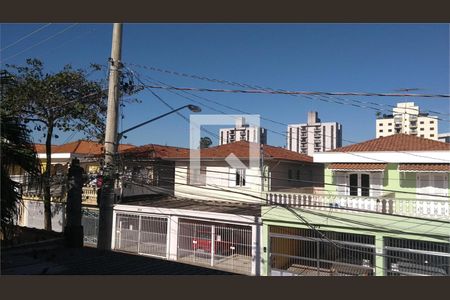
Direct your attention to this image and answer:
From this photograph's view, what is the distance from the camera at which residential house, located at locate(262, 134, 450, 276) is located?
1214 centimetres

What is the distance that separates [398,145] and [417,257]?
480 cm

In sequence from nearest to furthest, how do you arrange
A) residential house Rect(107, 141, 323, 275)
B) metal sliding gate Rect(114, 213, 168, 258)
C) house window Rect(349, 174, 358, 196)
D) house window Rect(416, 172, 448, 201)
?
house window Rect(416, 172, 448, 201), residential house Rect(107, 141, 323, 275), house window Rect(349, 174, 358, 196), metal sliding gate Rect(114, 213, 168, 258)

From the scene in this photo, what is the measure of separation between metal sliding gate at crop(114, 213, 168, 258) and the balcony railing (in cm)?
584

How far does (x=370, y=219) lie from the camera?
13.0 m

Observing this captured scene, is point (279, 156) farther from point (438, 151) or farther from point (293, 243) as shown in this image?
point (438, 151)

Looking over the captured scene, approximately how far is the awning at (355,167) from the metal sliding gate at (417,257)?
2.88m

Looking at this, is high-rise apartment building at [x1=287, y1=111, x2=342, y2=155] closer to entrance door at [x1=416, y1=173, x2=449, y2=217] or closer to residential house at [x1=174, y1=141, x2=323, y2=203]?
residential house at [x1=174, y1=141, x2=323, y2=203]

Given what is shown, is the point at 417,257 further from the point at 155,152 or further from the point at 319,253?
the point at 155,152

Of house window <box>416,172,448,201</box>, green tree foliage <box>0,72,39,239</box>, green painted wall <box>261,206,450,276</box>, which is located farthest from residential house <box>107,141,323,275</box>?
green tree foliage <box>0,72,39,239</box>

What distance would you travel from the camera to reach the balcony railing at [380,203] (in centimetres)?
1205

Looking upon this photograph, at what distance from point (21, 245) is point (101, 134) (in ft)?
37.5

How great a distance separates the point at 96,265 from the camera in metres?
5.93

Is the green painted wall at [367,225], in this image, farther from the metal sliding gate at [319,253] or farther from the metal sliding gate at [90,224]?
the metal sliding gate at [90,224]

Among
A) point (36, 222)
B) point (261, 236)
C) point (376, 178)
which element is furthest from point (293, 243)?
point (36, 222)
